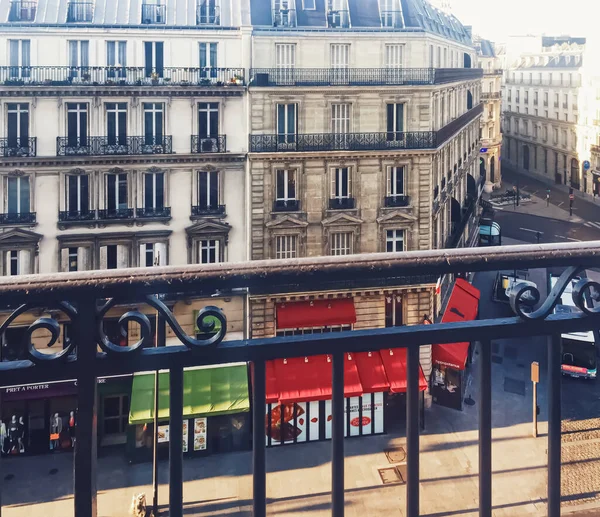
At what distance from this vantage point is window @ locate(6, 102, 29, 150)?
28.3m

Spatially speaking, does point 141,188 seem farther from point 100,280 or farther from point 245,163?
point 100,280

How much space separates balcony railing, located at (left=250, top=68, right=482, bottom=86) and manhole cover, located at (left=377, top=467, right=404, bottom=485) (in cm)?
1726

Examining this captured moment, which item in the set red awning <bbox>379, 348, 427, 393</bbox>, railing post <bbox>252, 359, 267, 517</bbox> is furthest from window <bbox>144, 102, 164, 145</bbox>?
railing post <bbox>252, 359, 267, 517</bbox>

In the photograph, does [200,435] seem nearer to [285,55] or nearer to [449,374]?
[449,374]

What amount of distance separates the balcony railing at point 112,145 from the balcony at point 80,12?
575 cm

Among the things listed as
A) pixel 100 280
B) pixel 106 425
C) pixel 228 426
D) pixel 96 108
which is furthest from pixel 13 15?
pixel 100 280

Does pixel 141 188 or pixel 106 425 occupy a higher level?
pixel 141 188

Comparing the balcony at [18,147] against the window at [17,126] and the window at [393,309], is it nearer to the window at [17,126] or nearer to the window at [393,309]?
the window at [17,126]

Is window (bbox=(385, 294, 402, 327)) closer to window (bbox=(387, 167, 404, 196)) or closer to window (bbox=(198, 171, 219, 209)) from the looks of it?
window (bbox=(387, 167, 404, 196))

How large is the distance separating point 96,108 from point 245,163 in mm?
7004

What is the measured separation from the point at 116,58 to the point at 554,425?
2953cm

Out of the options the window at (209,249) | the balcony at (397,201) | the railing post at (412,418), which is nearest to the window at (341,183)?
the balcony at (397,201)

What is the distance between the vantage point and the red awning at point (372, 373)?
93.7ft

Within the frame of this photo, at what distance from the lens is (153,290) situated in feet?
11.0
